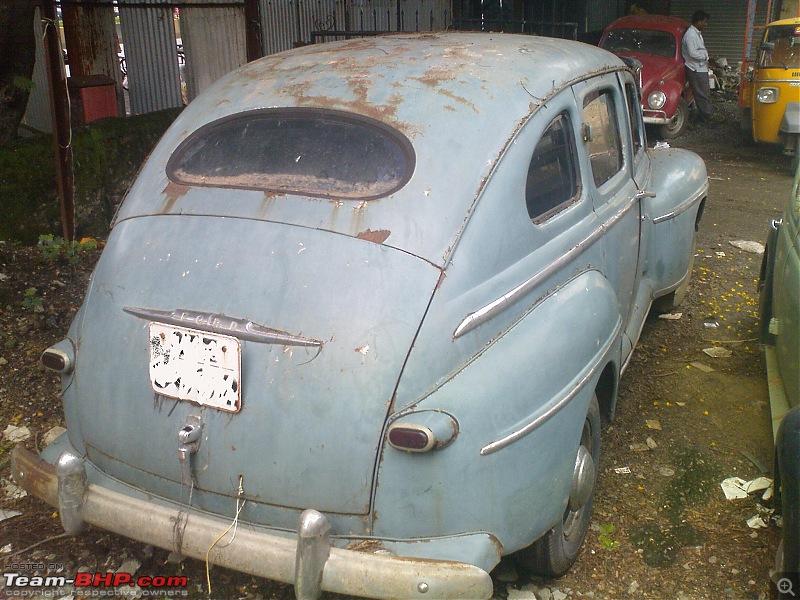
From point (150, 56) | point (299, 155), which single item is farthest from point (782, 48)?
point (299, 155)

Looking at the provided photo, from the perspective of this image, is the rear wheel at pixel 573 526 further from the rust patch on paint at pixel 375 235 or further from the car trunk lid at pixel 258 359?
the rust patch on paint at pixel 375 235

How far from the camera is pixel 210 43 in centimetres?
780

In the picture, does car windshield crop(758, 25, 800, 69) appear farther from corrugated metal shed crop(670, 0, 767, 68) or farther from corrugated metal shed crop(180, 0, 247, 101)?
corrugated metal shed crop(670, 0, 767, 68)

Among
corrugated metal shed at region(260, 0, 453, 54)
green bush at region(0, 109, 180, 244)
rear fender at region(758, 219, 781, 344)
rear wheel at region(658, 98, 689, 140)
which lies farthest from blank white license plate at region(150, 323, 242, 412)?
rear wheel at region(658, 98, 689, 140)

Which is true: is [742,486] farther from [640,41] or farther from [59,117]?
[640,41]

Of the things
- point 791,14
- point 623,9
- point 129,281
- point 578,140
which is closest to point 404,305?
point 129,281

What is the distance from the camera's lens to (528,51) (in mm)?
3084

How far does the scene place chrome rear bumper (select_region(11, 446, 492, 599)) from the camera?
2.12 m

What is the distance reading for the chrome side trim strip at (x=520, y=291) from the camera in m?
2.30

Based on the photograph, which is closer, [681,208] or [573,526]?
[573,526]

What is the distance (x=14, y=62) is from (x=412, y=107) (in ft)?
14.4

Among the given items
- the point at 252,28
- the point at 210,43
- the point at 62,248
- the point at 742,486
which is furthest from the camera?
the point at 210,43

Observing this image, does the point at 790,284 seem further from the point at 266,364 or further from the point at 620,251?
the point at 266,364

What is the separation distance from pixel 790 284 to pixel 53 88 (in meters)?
4.53
